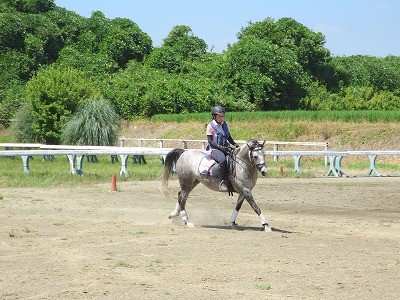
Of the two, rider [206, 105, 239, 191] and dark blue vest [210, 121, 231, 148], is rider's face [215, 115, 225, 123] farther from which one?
dark blue vest [210, 121, 231, 148]

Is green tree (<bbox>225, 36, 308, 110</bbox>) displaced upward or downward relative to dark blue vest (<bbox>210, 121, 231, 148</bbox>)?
upward

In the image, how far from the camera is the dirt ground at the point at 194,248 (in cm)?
1167

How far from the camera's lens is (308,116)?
52844 millimetres

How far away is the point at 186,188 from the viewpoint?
19438 millimetres

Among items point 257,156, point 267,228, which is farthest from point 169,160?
point 267,228

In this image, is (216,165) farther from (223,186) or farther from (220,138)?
(220,138)

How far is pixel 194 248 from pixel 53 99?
3404 centimetres

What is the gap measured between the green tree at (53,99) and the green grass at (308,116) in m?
10.3

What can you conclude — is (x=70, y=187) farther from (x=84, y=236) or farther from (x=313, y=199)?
(x=84, y=236)

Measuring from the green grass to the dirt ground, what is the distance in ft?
79.1

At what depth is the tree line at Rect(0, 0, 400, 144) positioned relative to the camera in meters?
49.2

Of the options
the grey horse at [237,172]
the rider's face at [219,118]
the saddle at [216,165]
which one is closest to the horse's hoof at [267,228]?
the grey horse at [237,172]

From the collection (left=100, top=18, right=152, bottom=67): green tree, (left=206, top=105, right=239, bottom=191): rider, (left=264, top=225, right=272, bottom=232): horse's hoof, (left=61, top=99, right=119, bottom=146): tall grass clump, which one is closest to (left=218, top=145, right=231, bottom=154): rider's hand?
(left=206, top=105, right=239, bottom=191): rider

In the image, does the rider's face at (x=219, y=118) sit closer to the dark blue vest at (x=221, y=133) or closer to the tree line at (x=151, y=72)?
the dark blue vest at (x=221, y=133)
